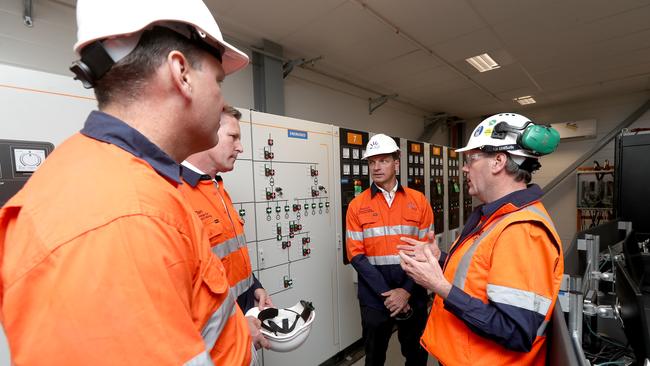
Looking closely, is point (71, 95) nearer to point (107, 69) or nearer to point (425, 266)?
point (107, 69)

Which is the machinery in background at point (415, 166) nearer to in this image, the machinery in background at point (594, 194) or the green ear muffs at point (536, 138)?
the green ear muffs at point (536, 138)

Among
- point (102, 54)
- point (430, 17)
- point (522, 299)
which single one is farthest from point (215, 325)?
point (430, 17)

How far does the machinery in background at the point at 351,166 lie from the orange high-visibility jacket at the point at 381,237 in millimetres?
509

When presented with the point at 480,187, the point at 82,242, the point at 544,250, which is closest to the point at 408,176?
the point at 480,187

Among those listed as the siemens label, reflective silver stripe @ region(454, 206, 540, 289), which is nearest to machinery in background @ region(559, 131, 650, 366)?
reflective silver stripe @ region(454, 206, 540, 289)

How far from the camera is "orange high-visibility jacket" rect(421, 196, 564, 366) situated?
36.0 inches

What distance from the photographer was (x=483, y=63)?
12.6 feet

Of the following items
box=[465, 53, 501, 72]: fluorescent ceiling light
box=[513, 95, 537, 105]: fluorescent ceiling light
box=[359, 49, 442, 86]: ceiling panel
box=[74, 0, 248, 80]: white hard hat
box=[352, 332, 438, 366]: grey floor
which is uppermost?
box=[465, 53, 501, 72]: fluorescent ceiling light

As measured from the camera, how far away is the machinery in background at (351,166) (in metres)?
2.66

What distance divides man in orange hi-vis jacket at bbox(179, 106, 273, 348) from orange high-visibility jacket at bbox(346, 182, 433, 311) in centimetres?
83

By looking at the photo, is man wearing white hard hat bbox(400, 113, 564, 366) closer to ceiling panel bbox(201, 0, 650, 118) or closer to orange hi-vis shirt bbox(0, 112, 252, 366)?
orange hi-vis shirt bbox(0, 112, 252, 366)

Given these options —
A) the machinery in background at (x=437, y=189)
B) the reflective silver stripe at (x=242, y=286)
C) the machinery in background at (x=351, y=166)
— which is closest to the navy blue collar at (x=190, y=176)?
the reflective silver stripe at (x=242, y=286)

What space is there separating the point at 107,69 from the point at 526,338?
135 cm

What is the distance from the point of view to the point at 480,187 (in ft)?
4.08
